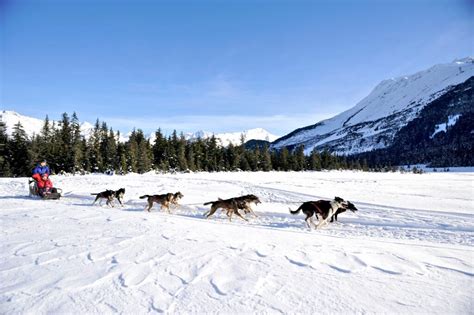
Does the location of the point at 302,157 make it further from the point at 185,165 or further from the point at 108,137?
the point at 108,137

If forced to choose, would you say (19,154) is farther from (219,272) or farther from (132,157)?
(219,272)

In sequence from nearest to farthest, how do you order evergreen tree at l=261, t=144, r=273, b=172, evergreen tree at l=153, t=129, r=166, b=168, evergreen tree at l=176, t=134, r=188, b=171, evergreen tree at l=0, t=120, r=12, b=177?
evergreen tree at l=0, t=120, r=12, b=177 → evergreen tree at l=176, t=134, r=188, b=171 → evergreen tree at l=153, t=129, r=166, b=168 → evergreen tree at l=261, t=144, r=273, b=172

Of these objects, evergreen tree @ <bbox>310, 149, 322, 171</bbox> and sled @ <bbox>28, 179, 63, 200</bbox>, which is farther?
evergreen tree @ <bbox>310, 149, 322, 171</bbox>

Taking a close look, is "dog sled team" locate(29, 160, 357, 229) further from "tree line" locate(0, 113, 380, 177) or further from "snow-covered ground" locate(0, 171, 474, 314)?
"tree line" locate(0, 113, 380, 177)

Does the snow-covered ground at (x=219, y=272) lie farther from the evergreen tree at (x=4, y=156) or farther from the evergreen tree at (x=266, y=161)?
the evergreen tree at (x=266, y=161)

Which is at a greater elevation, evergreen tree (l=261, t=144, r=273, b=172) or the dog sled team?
evergreen tree (l=261, t=144, r=273, b=172)

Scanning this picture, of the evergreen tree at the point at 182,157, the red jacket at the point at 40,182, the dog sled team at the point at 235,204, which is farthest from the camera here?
the evergreen tree at the point at 182,157

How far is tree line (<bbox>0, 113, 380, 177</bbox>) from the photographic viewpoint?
48.0m

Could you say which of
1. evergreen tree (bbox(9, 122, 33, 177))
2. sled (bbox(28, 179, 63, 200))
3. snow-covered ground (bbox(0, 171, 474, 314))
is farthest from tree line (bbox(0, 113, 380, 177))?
snow-covered ground (bbox(0, 171, 474, 314))

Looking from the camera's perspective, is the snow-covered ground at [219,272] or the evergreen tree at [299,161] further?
Result: the evergreen tree at [299,161]

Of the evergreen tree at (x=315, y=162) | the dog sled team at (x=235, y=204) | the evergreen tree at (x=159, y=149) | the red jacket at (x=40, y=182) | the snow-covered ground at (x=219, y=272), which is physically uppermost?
the evergreen tree at (x=159, y=149)

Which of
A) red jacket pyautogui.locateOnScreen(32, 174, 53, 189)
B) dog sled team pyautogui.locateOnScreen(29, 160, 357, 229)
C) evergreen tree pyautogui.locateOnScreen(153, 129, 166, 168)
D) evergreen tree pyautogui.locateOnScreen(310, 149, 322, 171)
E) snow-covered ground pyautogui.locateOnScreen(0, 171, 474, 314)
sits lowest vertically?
snow-covered ground pyautogui.locateOnScreen(0, 171, 474, 314)

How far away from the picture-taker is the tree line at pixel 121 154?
47969 mm

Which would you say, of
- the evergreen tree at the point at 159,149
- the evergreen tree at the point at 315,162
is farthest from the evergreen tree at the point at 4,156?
the evergreen tree at the point at 315,162
